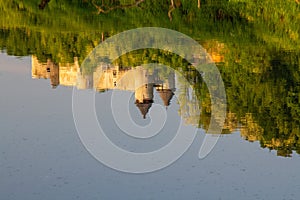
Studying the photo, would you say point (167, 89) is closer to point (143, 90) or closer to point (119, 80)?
point (119, 80)

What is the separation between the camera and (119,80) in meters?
38.8

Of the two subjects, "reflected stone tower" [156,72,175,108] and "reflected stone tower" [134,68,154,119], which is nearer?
"reflected stone tower" [134,68,154,119]

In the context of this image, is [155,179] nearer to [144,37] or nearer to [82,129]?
[82,129]

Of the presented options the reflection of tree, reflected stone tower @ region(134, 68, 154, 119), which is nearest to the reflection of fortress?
reflected stone tower @ region(134, 68, 154, 119)

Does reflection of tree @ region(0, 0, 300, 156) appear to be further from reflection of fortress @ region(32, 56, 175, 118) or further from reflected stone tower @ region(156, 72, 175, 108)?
reflected stone tower @ region(156, 72, 175, 108)

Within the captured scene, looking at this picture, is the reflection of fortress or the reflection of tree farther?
the reflection of fortress

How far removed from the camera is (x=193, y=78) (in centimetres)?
4194

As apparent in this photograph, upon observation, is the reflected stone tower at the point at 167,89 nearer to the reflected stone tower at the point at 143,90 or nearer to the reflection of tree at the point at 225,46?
the reflected stone tower at the point at 143,90

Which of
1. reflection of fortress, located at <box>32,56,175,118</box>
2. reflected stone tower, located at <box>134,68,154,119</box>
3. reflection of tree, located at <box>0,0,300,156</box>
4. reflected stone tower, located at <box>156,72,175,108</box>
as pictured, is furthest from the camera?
reflection of fortress, located at <box>32,56,175,118</box>

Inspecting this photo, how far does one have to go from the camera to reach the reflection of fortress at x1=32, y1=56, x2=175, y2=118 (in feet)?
121

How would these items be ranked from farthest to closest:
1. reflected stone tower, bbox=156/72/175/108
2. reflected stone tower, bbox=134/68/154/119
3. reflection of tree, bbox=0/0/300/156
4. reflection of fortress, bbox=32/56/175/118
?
reflection of fortress, bbox=32/56/175/118 < reflected stone tower, bbox=156/72/175/108 < reflected stone tower, bbox=134/68/154/119 < reflection of tree, bbox=0/0/300/156

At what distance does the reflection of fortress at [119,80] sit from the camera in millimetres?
36938

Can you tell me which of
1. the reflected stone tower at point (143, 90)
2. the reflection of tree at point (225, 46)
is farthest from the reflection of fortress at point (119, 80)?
the reflection of tree at point (225, 46)

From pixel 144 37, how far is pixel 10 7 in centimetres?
1331
